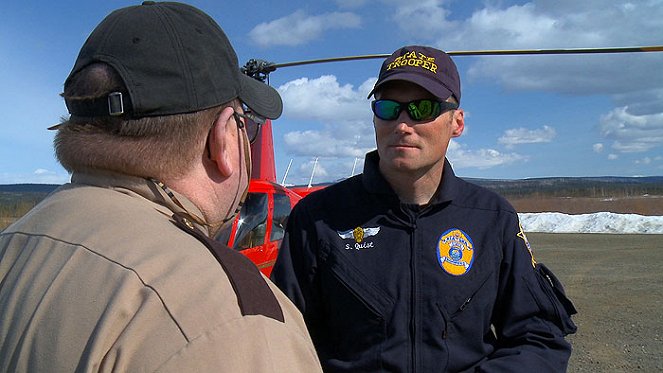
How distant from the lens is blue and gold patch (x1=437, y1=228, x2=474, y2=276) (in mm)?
2281

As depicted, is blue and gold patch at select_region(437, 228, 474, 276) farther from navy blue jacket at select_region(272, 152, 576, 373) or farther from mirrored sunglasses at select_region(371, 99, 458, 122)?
mirrored sunglasses at select_region(371, 99, 458, 122)

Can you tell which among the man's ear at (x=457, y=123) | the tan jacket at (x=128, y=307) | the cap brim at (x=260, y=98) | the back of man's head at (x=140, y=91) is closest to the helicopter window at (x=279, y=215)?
the man's ear at (x=457, y=123)

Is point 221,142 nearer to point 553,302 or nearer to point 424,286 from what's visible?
point 424,286

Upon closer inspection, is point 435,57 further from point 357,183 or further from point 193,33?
point 193,33

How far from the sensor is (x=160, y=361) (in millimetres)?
876

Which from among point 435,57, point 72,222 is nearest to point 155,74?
point 72,222

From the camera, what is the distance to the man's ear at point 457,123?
8.63 ft

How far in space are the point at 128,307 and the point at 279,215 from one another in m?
6.43

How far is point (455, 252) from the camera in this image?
2311 millimetres

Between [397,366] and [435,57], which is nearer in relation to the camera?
[397,366]

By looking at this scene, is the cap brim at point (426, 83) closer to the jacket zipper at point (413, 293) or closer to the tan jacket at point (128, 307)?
the jacket zipper at point (413, 293)

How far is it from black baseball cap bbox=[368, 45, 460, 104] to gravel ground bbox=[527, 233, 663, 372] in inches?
185

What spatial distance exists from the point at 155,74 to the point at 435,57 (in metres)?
1.58

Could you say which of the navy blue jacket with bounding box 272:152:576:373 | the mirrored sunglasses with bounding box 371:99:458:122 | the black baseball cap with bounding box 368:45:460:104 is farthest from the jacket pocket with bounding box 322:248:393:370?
the black baseball cap with bounding box 368:45:460:104
